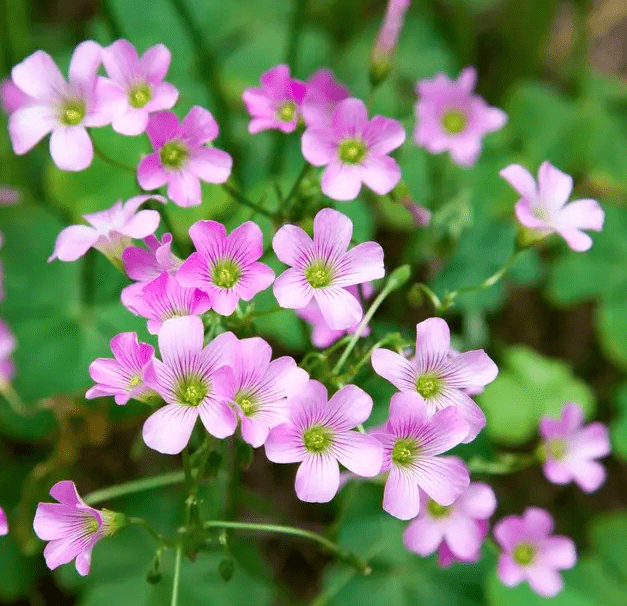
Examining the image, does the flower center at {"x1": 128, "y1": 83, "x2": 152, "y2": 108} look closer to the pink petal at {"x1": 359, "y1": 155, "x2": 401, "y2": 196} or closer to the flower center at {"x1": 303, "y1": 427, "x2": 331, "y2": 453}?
the pink petal at {"x1": 359, "y1": 155, "x2": 401, "y2": 196}

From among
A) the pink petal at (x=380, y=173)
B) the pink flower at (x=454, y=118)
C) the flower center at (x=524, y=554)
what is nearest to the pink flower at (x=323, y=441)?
the pink petal at (x=380, y=173)

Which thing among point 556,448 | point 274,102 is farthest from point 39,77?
point 556,448

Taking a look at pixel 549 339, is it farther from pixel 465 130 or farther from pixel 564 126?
pixel 465 130

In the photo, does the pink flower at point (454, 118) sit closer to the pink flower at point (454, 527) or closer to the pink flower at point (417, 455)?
the pink flower at point (454, 527)

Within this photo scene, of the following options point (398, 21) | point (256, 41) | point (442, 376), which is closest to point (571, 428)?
point (442, 376)

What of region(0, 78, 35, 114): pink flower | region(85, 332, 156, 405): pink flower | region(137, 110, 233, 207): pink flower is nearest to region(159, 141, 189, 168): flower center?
region(137, 110, 233, 207): pink flower

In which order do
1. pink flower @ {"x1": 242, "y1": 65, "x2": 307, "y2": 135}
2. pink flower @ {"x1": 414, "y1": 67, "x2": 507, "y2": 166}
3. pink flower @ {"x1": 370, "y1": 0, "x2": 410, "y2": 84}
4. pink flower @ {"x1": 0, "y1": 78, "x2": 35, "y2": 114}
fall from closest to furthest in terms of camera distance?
pink flower @ {"x1": 242, "y1": 65, "x2": 307, "y2": 135}, pink flower @ {"x1": 370, "y1": 0, "x2": 410, "y2": 84}, pink flower @ {"x1": 414, "y1": 67, "x2": 507, "y2": 166}, pink flower @ {"x1": 0, "y1": 78, "x2": 35, "y2": 114}
